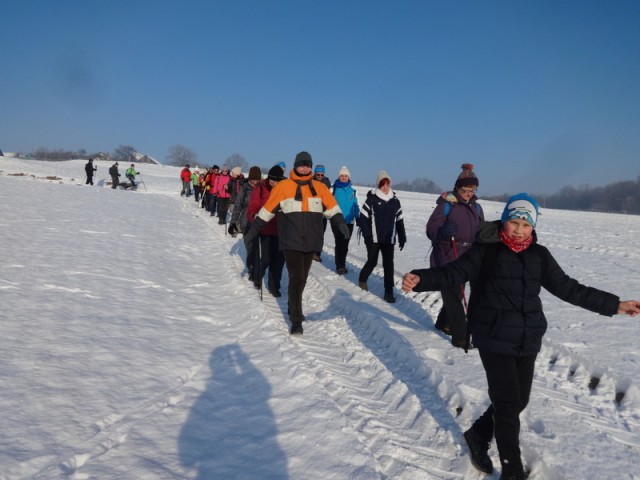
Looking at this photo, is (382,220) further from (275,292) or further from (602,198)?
(602,198)

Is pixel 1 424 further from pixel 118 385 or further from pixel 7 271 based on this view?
pixel 7 271

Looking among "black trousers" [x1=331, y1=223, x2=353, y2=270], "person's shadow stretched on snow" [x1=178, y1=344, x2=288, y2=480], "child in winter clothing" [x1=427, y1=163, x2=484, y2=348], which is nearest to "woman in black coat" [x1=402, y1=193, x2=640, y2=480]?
"person's shadow stretched on snow" [x1=178, y1=344, x2=288, y2=480]

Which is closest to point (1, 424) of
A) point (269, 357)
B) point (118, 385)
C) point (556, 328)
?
point (118, 385)

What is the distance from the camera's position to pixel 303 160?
5074mm

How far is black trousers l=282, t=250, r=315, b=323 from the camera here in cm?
518

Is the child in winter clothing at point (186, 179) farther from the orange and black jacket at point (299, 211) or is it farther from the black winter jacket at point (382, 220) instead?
the orange and black jacket at point (299, 211)

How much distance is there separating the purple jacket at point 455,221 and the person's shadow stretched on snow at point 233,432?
8.97 ft

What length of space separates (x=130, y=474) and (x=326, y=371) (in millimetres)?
2036

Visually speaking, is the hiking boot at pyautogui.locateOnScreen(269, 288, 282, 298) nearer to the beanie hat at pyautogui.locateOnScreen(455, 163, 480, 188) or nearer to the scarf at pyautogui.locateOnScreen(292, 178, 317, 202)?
the scarf at pyautogui.locateOnScreen(292, 178, 317, 202)

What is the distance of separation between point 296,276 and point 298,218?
2.42 ft

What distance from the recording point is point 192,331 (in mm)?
4930

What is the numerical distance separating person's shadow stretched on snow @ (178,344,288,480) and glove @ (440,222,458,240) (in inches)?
106

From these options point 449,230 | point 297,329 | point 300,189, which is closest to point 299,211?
point 300,189

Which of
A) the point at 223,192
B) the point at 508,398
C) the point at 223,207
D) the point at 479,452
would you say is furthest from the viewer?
the point at 223,207
